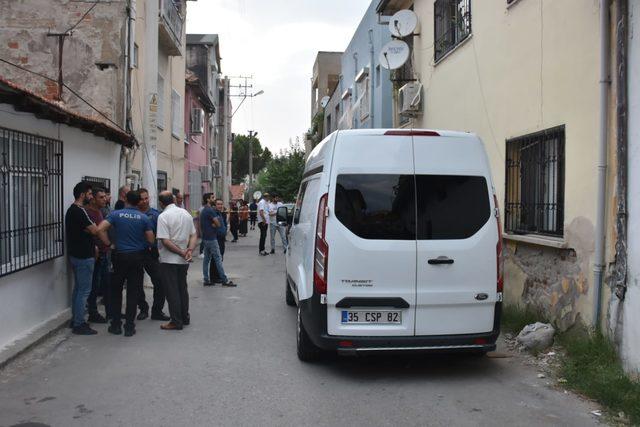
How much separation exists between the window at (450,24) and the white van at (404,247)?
5.13m

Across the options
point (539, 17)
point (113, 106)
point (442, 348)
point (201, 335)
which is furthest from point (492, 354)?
point (113, 106)

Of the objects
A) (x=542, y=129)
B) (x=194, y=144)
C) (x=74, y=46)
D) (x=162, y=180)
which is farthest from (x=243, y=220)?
(x=542, y=129)

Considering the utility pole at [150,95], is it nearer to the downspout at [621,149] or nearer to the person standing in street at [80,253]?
the person standing in street at [80,253]

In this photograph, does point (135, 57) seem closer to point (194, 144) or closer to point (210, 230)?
point (210, 230)

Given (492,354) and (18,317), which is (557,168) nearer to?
(492,354)

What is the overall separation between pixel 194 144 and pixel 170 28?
27.3ft

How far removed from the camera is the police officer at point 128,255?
7.05 meters

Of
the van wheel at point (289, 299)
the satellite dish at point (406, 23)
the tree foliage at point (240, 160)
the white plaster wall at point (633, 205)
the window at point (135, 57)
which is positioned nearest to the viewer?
the white plaster wall at point (633, 205)

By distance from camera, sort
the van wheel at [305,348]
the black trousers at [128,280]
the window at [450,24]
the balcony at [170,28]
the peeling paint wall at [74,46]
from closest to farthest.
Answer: the van wheel at [305,348]
the black trousers at [128,280]
the window at [450,24]
the peeling paint wall at [74,46]
the balcony at [170,28]

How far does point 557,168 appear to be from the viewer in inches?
273

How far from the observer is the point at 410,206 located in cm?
544

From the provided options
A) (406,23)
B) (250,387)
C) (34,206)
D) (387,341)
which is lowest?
(250,387)

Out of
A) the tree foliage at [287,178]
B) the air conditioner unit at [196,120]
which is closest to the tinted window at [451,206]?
the air conditioner unit at [196,120]

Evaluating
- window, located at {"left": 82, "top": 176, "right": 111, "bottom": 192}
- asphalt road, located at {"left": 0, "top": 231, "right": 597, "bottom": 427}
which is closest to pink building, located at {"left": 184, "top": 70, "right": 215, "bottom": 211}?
window, located at {"left": 82, "top": 176, "right": 111, "bottom": 192}
